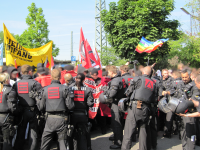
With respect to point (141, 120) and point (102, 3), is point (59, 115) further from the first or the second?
point (102, 3)

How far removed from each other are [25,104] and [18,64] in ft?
14.9

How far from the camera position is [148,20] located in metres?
19.1

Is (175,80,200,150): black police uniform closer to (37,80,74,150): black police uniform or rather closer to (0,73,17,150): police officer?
(37,80,74,150): black police uniform

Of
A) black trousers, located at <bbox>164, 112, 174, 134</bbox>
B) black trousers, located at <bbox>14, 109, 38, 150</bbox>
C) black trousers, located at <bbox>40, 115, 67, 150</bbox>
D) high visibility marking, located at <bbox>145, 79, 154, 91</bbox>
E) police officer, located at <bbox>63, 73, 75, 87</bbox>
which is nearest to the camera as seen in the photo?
black trousers, located at <bbox>40, 115, 67, 150</bbox>

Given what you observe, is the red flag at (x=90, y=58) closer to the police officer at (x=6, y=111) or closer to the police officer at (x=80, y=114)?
the police officer at (x=80, y=114)

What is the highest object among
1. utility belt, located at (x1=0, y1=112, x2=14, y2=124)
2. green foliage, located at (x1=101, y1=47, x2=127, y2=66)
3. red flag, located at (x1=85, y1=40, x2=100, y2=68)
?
green foliage, located at (x1=101, y1=47, x2=127, y2=66)

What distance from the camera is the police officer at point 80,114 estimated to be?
4.62 m

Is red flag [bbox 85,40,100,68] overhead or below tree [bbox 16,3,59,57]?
below

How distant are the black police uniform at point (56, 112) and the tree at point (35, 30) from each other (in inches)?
845

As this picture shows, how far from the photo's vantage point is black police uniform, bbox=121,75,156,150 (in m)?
4.83

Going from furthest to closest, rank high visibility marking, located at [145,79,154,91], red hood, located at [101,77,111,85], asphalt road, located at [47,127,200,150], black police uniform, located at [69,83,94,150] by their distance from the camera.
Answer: red hood, located at [101,77,111,85] → asphalt road, located at [47,127,200,150] → high visibility marking, located at [145,79,154,91] → black police uniform, located at [69,83,94,150]

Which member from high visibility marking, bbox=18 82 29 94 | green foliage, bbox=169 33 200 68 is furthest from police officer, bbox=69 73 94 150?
green foliage, bbox=169 33 200 68

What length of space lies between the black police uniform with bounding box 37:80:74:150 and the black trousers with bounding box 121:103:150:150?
149cm

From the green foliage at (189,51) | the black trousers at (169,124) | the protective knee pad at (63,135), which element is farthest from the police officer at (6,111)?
the green foliage at (189,51)
